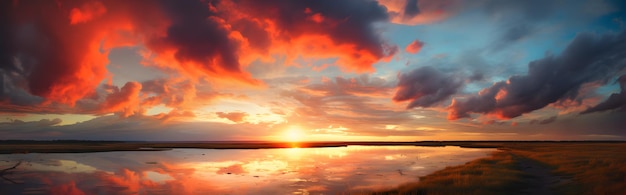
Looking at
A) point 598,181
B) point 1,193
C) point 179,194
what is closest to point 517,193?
point 598,181

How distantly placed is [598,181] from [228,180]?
1173 inches

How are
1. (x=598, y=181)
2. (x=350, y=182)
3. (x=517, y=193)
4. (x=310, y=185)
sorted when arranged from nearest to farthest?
(x=517, y=193), (x=598, y=181), (x=310, y=185), (x=350, y=182)

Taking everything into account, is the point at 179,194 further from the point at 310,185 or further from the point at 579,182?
the point at 579,182

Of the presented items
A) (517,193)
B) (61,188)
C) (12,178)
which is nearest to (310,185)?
(517,193)

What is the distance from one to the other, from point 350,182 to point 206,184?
1258cm

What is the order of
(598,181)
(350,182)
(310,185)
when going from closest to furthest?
(598,181)
(310,185)
(350,182)

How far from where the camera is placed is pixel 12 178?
32156mm

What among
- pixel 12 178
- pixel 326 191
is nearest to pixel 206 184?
pixel 326 191

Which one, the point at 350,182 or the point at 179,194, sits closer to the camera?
the point at 179,194

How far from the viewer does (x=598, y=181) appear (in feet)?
84.7

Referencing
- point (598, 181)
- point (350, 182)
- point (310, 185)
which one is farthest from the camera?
point (350, 182)

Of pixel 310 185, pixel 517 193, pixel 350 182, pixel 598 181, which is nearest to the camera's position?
pixel 517 193

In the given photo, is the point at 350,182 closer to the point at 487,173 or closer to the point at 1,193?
the point at 487,173

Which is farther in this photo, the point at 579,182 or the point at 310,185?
the point at 310,185
